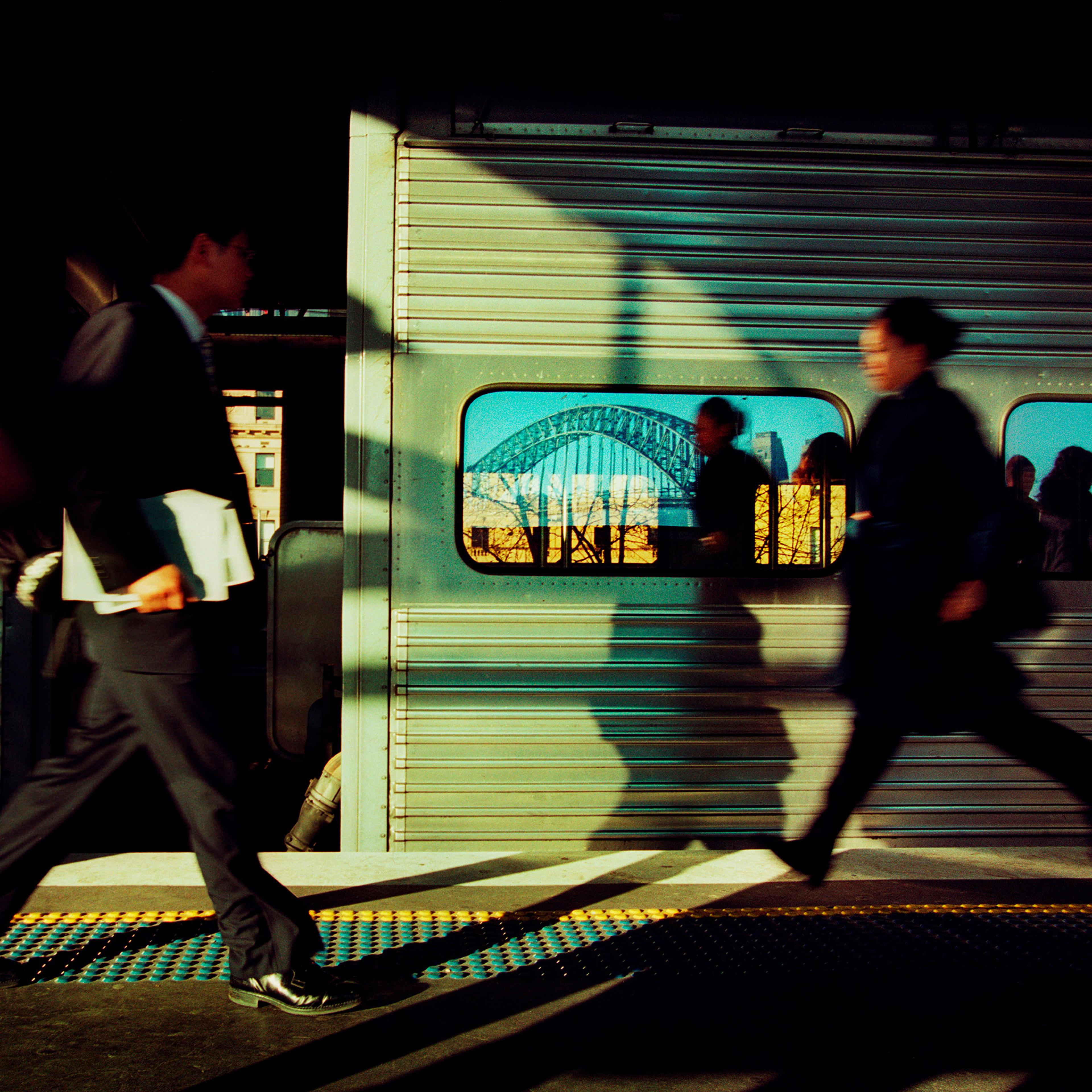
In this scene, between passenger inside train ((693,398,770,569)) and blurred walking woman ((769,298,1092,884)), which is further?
passenger inside train ((693,398,770,569))

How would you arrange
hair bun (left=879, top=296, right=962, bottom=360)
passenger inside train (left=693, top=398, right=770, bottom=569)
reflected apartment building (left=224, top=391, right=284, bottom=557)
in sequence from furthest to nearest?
1. reflected apartment building (left=224, top=391, right=284, bottom=557)
2. passenger inside train (left=693, top=398, right=770, bottom=569)
3. hair bun (left=879, top=296, right=962, bottom=360)

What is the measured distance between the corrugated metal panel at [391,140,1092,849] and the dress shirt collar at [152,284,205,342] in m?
1.32

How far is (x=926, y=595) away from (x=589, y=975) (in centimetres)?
135

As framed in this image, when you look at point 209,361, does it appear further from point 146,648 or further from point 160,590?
point 146,648

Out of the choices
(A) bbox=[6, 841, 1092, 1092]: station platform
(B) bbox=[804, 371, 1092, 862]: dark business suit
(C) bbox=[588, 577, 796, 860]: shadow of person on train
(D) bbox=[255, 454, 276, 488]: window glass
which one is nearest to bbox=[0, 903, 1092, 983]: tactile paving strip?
(A) bbox=[6, 841, 1092, 1092]: station platform

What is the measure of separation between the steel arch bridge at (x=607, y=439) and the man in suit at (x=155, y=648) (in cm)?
148

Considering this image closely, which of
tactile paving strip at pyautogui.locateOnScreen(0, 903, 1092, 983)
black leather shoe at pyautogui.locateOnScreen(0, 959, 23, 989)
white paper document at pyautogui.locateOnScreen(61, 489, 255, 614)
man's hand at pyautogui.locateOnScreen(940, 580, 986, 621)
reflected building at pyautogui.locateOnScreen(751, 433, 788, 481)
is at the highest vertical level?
reflected building at pyautogui.locateOnScreen(751, 433, 788, 481)

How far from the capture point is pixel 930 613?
264cm

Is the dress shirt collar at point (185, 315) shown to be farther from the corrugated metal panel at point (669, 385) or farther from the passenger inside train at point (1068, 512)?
the passenger inside train at point (1068, 512)

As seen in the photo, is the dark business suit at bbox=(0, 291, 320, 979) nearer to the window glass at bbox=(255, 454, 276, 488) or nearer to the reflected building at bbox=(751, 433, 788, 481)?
the reflected building at bbox=(751, 433, 788, 481)

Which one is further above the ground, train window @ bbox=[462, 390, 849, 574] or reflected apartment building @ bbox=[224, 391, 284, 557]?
reflected apartment building @ bbox=[224, 391, 284, 557]

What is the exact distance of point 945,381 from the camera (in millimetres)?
3834

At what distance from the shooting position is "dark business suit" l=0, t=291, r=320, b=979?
2168mm

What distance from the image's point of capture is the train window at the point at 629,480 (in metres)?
3.71
